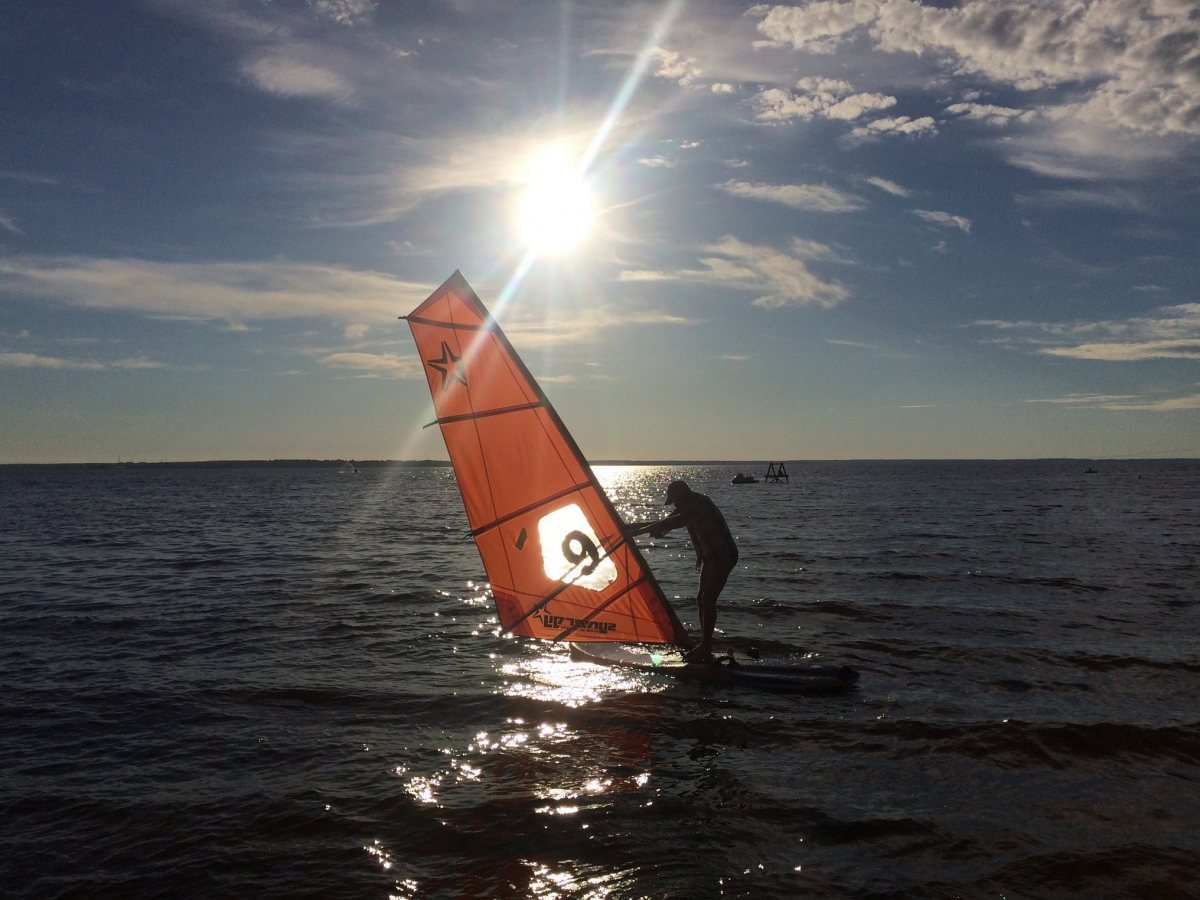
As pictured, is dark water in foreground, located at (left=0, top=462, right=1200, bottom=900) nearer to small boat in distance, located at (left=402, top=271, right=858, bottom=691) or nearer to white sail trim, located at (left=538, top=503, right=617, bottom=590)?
small boat in distance, located at (left=402, top=271, right=858, bottom=691)

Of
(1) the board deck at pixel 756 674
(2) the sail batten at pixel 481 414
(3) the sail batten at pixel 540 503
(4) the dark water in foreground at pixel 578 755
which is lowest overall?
(4) the dark water in foreground at pixel 578 755

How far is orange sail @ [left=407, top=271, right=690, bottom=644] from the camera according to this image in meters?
9.95

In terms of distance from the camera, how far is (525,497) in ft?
33.9

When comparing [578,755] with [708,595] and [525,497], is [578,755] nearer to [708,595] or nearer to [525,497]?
[708,595]

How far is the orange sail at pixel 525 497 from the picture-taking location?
32.6ft

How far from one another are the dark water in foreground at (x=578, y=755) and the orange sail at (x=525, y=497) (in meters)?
1.00

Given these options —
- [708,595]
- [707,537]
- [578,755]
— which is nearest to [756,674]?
[708,595]

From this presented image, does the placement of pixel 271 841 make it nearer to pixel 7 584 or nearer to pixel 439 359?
pixel 439 359

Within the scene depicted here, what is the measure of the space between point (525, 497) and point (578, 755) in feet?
11.0

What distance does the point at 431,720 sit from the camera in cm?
943

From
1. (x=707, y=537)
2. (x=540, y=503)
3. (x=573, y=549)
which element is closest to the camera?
(x=540, y=503)

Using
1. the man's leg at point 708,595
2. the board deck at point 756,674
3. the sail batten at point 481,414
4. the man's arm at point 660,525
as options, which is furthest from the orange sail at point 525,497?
the board deck at point 756,674

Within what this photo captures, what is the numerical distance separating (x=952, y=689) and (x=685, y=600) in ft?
26.5

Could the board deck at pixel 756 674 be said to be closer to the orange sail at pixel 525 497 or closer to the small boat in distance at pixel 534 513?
the small boat in distance at pixel 534 513
